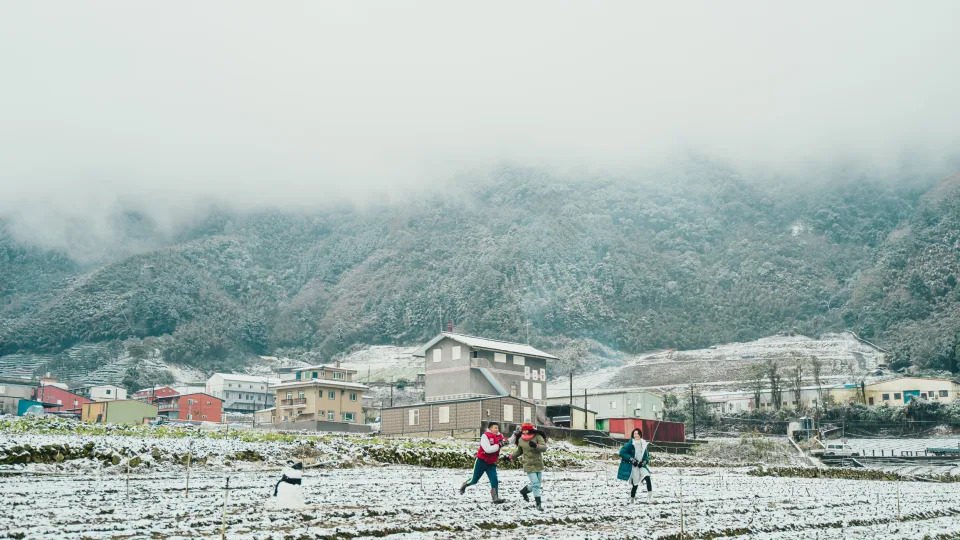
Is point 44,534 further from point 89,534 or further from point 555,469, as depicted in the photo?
point 555,469

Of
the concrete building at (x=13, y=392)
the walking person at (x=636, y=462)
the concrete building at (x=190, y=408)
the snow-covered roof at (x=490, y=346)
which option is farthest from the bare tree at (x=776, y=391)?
the concrete building at (x=13, y=392)

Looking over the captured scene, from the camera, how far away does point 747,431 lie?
7900 centimetres

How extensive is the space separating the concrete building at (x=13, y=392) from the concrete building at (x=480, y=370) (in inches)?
2037

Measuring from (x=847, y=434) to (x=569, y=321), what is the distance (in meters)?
107

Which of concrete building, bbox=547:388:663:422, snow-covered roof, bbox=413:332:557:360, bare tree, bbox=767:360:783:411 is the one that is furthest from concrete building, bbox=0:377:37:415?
bare tree, bbox=767:360:783:411

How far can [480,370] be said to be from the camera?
70000mm

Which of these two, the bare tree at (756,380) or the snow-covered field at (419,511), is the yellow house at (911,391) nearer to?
the bare tree at (756,380)

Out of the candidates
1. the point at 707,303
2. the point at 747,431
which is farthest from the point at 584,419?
the point at 707,303

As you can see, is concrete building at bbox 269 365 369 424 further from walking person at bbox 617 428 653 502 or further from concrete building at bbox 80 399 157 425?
walking person at bbox 617 428 653 502

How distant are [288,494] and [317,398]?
71.5 metres

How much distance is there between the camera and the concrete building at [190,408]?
106 meters

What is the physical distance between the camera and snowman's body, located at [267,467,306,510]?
Result: 15.0m

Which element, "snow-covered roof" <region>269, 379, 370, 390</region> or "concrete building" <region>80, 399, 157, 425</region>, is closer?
"concrete building" <region>80, 399, 157, 425</region>

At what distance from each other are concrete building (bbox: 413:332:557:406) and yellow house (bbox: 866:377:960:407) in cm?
4511
